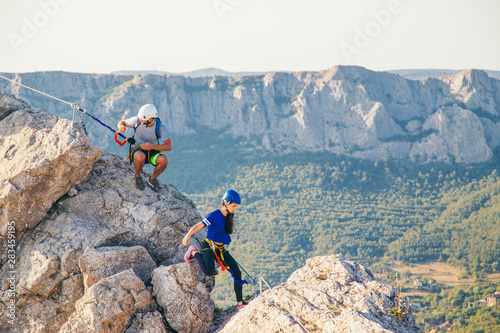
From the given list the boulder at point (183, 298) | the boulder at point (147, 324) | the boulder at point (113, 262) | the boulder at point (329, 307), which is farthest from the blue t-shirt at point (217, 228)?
the boulder at point (147, 324)

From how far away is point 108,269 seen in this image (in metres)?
8.91

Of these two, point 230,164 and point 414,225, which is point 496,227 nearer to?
point 414,225

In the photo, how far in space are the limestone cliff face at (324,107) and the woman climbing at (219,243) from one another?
148856mm

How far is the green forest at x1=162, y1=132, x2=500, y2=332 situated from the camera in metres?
111

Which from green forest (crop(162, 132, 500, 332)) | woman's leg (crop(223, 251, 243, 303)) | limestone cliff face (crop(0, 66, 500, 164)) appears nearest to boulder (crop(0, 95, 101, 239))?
woman's leg (crop(223, 251, 243, 303))

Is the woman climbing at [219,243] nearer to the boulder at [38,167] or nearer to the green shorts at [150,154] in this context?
the green shorts at [150,154]

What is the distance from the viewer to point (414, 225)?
422 ft

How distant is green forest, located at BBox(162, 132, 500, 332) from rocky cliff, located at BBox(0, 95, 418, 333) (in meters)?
74.0

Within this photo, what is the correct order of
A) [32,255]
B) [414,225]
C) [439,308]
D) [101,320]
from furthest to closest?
[414,225], [439,308], [32,255], [101,320]

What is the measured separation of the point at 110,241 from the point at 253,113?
166091 millimetres

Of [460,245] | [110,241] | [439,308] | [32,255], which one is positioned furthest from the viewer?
[460,245]

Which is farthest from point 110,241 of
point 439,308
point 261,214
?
point 261,214

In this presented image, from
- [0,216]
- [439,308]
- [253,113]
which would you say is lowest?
[439,308]

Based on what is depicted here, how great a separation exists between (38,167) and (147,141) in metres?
3.10
